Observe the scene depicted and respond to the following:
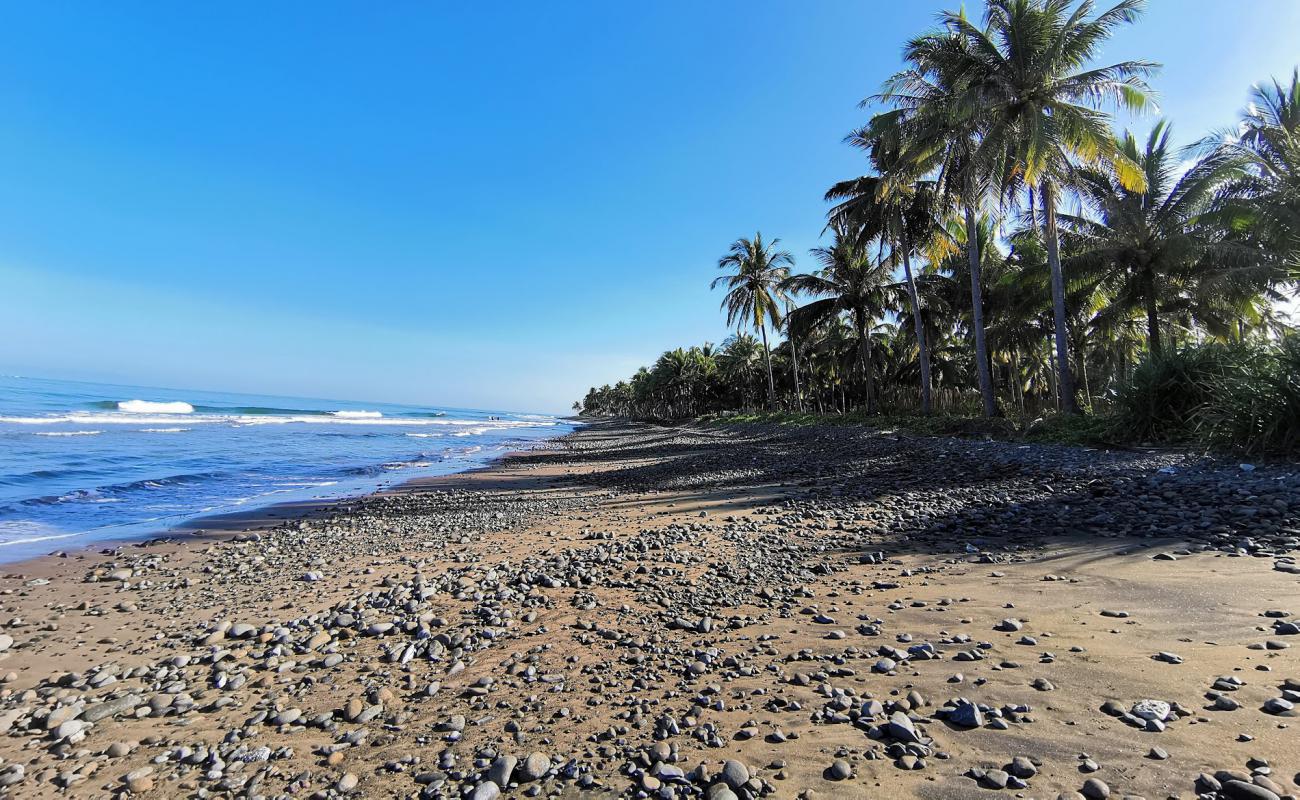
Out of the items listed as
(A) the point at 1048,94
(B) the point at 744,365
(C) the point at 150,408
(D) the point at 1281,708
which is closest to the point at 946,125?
(A) the point at 1048,94

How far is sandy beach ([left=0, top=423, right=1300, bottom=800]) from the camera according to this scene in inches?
93.5

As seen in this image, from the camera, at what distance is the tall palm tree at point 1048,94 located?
14.4 meters

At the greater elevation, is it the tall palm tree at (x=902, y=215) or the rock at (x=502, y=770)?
the tall palm tree at (x=902, y=215)

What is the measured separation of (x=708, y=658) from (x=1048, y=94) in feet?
63.6

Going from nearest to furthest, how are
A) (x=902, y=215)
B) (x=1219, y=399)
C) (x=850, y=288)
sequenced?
(x=1219, y=399), (x=902, y=215), (x=850, y=288)

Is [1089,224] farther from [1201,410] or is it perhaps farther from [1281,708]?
[1281,708]

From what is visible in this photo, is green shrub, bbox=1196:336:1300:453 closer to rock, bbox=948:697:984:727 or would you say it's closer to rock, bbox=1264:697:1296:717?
rock, bbox=1264:697:1296:717

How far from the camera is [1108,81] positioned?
578 inches

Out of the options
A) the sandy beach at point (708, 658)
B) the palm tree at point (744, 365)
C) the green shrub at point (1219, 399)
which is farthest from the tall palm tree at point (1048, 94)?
the palm tree at point (744, 365)

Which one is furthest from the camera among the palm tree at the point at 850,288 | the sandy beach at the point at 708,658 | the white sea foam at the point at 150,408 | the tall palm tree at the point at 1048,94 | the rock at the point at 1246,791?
the white sea foam at the point at 150,408

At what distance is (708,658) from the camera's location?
3.49 m

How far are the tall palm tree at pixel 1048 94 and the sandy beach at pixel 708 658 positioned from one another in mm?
10750

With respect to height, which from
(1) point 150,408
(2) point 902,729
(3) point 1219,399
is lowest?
(2) point 902,729

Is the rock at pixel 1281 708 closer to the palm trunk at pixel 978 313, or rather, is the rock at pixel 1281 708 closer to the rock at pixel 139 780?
the rock at pixel 139 780
